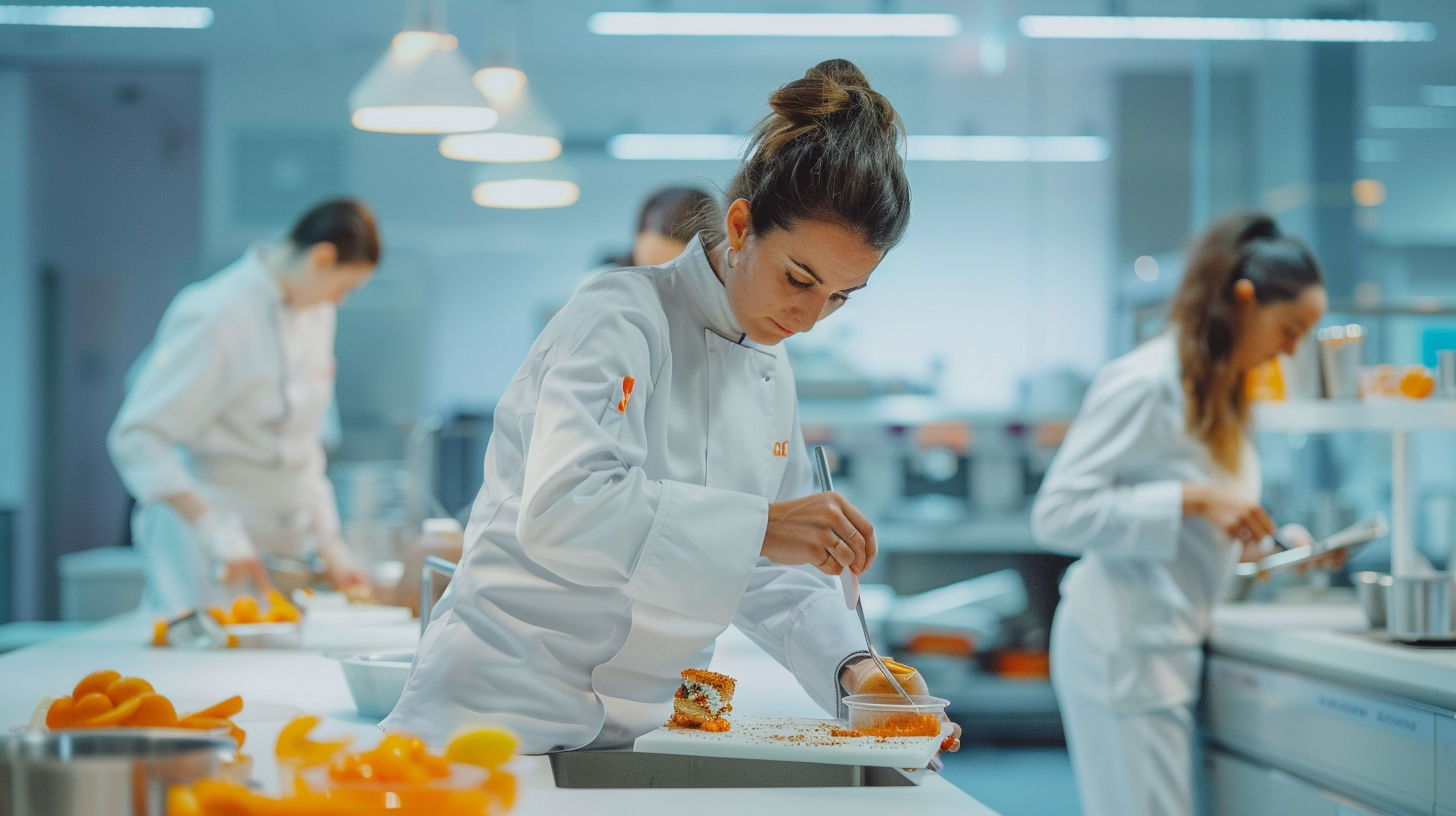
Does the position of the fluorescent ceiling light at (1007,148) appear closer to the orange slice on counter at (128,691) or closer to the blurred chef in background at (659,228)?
the blurred chef in background at (659,228)

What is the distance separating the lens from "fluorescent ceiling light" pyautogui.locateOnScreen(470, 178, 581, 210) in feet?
14.4

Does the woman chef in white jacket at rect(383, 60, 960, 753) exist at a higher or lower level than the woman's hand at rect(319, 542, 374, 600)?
higher

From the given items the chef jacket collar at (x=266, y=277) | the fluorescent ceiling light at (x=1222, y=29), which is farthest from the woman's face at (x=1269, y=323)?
the fluorescent ceiling light at (x=1222, y=29)

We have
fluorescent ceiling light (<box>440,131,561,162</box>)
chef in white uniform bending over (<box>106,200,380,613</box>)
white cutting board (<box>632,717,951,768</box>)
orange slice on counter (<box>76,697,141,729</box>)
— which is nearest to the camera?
orange slice on counter (<box>76,697,141,729</box>)

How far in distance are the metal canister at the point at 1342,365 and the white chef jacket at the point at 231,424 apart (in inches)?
84.7

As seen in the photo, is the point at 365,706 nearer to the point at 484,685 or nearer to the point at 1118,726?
the point at 484,685

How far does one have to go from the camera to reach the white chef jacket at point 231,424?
9.09 ft

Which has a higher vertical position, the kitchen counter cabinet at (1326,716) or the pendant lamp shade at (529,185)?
the pendant lamp shade at (529,185)

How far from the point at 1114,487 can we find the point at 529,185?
8.62 feet

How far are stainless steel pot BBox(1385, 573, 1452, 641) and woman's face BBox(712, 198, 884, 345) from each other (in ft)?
4.38

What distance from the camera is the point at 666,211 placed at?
2.75 metres

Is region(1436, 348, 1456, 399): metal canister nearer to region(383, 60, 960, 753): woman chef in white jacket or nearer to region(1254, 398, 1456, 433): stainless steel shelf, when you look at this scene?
region(1254, 398, 1456, 433): stainless steel shelf

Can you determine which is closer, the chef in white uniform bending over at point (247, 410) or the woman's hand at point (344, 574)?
the woman's hand at point (344, 574)

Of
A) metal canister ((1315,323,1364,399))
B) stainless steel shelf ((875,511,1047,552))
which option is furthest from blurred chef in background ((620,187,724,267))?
stainless steel shelf ((875,511,1047,552))
